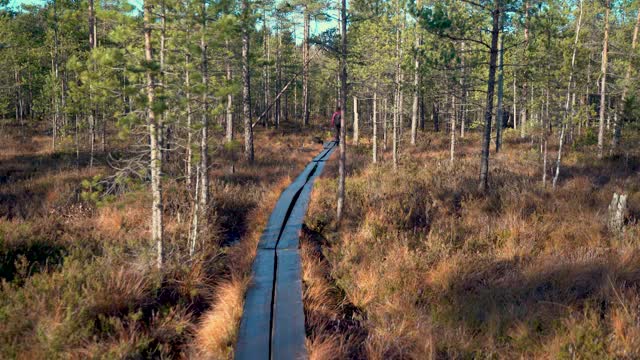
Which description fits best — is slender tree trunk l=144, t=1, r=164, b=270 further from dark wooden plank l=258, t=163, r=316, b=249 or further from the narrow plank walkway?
dark wooden plank l=258, t=163, r=316, b=249

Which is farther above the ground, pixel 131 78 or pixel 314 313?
pixel 131 78

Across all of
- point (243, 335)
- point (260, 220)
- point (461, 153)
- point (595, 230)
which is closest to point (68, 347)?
point (243, 335)

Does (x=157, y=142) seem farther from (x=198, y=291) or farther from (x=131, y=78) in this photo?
(x=198, y=291)

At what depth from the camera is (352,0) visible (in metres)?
11.8

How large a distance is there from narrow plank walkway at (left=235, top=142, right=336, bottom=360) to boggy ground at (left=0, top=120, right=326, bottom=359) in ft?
0.73

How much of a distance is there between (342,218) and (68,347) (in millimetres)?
7228

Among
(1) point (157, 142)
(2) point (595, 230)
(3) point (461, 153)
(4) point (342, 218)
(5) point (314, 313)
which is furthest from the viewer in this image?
(3) point (461, 153)

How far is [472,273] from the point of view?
7.31 metres

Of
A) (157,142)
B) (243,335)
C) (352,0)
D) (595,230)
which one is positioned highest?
(352,0)

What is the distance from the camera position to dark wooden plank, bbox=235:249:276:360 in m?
5.37

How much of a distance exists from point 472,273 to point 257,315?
3731 mm

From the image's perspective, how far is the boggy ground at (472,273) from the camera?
5227 mm

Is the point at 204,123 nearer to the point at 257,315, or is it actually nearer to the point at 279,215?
the point at 257,315

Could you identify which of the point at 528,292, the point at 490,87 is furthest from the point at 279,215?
the point at 528,292
